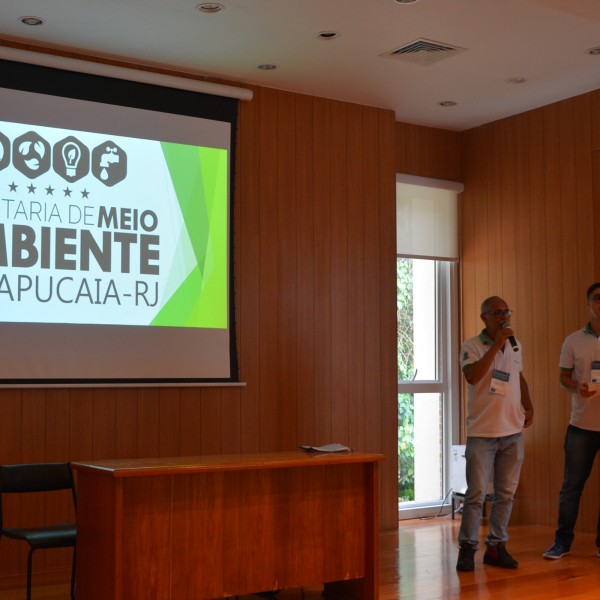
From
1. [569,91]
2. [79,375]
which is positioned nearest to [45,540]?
[79,375]

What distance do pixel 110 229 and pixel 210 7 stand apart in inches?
60.4

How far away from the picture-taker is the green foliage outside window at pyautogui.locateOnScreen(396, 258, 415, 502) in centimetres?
736

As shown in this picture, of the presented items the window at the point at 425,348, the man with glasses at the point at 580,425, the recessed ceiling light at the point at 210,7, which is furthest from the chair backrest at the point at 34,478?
the window at the point at 425,348

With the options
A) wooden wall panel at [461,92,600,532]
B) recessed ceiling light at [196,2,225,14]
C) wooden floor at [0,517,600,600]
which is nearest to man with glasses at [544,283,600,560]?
wooden floor at [0,517,600,600]

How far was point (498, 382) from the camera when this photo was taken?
5.24 m

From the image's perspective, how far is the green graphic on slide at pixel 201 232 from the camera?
234 inches

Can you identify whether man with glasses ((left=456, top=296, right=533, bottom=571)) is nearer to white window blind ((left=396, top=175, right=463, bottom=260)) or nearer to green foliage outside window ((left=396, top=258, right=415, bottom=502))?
green foliage outside window ((left=396, top=258, right=415, bottom=502))

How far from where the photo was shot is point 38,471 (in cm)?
475

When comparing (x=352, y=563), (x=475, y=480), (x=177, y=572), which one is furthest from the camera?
(x=475, y=480)

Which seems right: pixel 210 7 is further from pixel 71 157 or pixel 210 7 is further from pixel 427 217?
pixel 427 217

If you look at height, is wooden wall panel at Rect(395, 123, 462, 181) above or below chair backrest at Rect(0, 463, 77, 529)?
above

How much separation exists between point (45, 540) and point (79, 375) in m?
1.42

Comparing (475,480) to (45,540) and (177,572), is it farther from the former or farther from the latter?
(45,540)

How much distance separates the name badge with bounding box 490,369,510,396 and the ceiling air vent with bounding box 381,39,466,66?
6.79 ft
